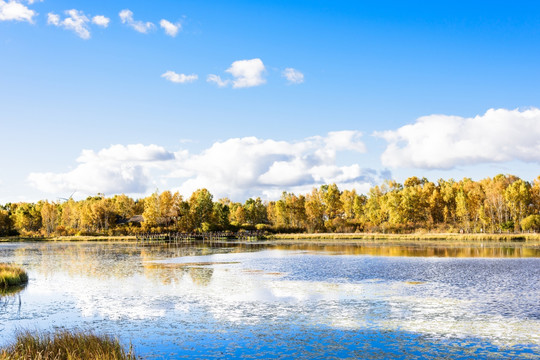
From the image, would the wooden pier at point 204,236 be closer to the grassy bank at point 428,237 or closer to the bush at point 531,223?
the grassy bank at point 428,237

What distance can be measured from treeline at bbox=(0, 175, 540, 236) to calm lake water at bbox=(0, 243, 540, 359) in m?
78.6

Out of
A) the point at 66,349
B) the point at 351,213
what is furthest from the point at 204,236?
the point at 66,349

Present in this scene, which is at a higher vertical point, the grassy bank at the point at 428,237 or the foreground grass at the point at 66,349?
the foreground grass at the point at 66,349

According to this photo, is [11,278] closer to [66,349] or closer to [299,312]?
[299,312]

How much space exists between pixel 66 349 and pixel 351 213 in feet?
A: 446

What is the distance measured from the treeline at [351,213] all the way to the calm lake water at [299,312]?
78556 millimetres

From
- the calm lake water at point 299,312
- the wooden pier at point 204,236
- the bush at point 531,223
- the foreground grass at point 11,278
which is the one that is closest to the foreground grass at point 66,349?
the calm lake water at point 299,312

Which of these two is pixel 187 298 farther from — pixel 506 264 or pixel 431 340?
pixel 506 264

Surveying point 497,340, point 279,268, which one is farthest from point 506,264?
point 497,340

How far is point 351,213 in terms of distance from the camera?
14600 centimetres

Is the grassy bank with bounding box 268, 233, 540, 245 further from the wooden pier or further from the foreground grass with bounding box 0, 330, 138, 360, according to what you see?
the foreground grass with bounding box 0, 330, 138, 360

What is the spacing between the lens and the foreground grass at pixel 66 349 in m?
12.9

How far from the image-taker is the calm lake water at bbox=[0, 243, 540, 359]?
1595 cm

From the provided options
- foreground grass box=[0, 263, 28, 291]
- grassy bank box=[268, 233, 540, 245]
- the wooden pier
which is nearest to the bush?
grassy bank box=[268, 233, 540, 245]
